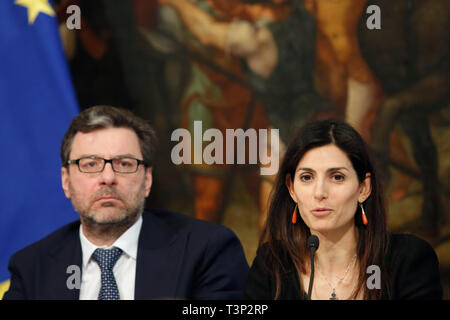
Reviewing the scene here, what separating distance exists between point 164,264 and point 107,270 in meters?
0.25

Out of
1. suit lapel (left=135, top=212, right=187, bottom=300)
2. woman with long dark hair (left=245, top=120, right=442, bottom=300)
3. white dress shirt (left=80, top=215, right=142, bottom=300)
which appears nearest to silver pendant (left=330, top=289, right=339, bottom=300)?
woman with long dark hair (left=245, top=120, right=442, bottom=300)

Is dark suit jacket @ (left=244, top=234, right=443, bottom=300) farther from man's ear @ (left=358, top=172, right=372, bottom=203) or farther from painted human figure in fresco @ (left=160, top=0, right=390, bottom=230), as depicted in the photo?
painted human figure in fresco @ (left=160, top=0, right=390, bottom=230)

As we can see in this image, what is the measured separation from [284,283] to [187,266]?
436 millimetres

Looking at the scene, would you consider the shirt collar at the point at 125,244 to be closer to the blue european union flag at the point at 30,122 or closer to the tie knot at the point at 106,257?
the tie knot at the point at 106,257

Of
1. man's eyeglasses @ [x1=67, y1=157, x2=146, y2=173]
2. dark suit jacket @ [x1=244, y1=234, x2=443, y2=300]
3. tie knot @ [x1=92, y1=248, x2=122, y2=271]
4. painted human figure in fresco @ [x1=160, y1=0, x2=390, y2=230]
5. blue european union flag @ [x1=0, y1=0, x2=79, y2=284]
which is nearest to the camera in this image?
dark suit jacket @ [x1=244, y1=234, x2=443, y2=300]

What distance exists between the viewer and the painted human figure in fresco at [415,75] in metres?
4.37

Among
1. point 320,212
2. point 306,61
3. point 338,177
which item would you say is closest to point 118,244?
point 320,212

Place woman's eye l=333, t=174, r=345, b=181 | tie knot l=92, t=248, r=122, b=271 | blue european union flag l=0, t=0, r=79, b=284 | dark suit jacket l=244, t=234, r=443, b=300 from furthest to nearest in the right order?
1. blue european union flag l=0, t=0, r=79, b=284
2. tie knot l=92, t=248, r=122, b=271
3. woman's eye l=333, t=174, r=345, b=181
4. dark suit jacket l=244, t=234, r=443, b=300

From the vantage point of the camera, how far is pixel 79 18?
4.61 metres

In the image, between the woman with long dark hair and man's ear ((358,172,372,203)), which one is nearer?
the woman with long dark hair

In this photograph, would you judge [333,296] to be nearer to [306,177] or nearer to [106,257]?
[306,177]

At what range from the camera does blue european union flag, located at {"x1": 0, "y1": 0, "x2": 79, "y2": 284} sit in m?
3.69

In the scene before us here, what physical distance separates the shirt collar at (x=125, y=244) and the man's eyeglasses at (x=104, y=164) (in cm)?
27

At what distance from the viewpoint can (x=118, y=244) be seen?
270 cm
